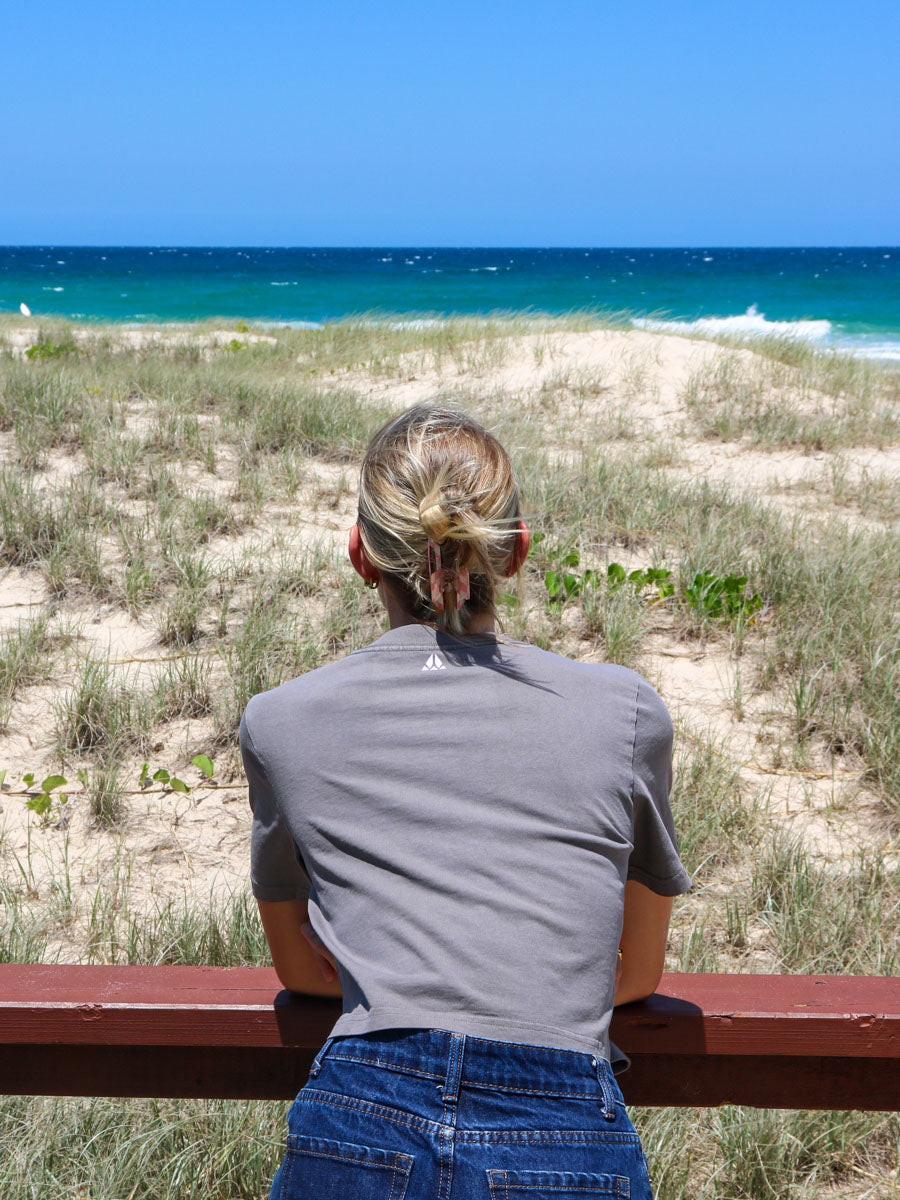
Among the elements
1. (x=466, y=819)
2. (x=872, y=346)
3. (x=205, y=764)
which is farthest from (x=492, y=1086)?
(x=872, y=346)

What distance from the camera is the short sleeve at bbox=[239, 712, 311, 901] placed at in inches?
52.4

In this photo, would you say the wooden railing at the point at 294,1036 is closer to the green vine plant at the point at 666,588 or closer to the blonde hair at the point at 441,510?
the blonde hair at the point at 441,510

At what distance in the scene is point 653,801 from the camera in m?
1.32

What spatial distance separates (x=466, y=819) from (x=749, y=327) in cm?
2251

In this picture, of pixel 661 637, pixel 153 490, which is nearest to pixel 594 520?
pixel 661 637

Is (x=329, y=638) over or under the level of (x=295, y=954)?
under

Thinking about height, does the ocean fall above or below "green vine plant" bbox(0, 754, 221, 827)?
above

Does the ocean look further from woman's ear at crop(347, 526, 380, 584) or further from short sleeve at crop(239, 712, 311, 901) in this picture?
short sleeve at crop(239, 712, 311, 901)

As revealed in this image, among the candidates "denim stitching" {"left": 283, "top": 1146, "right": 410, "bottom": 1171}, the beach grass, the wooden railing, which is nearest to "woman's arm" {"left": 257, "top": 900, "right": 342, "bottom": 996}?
the wooden railing

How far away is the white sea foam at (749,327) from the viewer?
12.1 m

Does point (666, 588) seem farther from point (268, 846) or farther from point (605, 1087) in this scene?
point (605, 1087)

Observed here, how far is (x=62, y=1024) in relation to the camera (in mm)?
1381

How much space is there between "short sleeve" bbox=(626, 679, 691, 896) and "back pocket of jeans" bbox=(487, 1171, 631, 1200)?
1.34ft

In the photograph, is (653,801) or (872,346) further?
(872,346)
